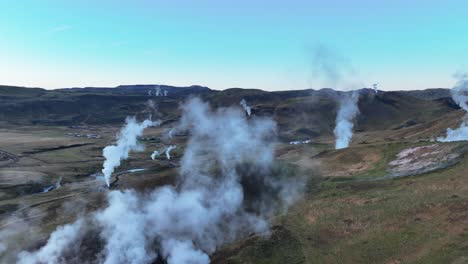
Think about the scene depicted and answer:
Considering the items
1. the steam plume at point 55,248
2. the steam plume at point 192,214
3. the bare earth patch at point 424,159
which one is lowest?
the steam plume at point 55,248

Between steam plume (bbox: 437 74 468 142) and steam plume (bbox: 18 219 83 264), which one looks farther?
steam plume (bbox: 437 74 468 142)

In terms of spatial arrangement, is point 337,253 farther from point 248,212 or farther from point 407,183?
point 407,183

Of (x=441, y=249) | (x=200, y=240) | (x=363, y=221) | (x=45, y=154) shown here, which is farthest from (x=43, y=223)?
(x=45, y=154)

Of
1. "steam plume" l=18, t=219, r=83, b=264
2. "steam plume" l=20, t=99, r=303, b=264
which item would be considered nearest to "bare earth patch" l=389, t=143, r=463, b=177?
"steam plume" l=20, t=99, r=303, b=264

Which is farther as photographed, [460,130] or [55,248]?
[460,130]

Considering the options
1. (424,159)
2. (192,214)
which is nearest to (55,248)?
(192,214)

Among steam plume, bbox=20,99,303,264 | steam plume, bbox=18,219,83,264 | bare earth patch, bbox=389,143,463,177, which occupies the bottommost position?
steam plume, bbox=18,219,83,264

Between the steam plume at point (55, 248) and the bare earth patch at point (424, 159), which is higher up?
the bare earth patch at point (424, 159)

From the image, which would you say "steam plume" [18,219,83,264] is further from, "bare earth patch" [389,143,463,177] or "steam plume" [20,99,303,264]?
"bare earth patch" [389,143,463,177]

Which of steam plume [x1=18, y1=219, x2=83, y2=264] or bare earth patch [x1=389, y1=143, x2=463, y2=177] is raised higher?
bare earth patch [x1=389, y1=143, x2=463, y2=177]

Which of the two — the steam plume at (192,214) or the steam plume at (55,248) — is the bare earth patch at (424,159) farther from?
the steam plume at (55,248)

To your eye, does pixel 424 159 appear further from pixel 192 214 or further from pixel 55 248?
pixel 55 248

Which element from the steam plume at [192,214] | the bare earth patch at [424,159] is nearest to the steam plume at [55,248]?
the steam plume at [192,214]

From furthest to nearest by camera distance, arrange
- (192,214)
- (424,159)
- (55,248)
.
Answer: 1. (424,159)
2. (192,214)
3. (55,248)
